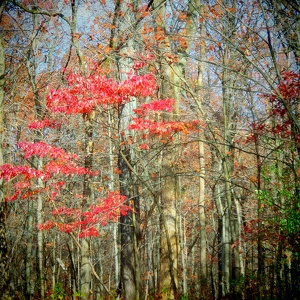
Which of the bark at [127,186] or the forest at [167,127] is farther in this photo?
the bark at [127,186]

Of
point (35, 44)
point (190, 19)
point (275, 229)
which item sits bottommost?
point (275, 229)

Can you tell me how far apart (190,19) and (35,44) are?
6.89 m

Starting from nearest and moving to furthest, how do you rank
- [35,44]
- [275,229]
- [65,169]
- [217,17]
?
[217,17] → [275,229] → [65,169] → [35,44]

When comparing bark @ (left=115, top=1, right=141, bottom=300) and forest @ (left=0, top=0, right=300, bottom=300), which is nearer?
forest @ (left=0, top=0, right=300, bottom=300)

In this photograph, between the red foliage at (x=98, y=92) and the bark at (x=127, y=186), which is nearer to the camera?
the red foliage at (x=98, y=92)

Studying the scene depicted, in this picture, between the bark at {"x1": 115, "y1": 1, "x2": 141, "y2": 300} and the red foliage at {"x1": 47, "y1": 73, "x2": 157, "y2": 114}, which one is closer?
the red foliage at {"x1": 47, "y1": 73, "x2": 157, "y2": 114}

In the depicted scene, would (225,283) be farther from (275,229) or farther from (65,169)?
(65,169)

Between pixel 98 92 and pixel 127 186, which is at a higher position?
pixel 98 92

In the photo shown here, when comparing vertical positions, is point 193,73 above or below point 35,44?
below

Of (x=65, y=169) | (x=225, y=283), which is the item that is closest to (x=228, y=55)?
(x=65, y=169)

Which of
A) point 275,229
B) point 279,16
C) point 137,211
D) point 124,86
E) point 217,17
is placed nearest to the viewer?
point 279,16

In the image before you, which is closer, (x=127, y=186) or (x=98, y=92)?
(x=98, y=92)

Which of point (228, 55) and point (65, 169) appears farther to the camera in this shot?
point (228, 55)

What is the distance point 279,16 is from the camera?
4586 millimetres
